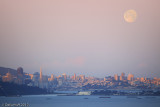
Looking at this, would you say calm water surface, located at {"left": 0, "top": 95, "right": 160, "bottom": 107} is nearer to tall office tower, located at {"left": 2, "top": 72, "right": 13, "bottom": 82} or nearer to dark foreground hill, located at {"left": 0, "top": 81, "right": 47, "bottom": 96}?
dark foreground hill, located at {"left": 0, "top": 81, "right": 47, "bottom": 96}

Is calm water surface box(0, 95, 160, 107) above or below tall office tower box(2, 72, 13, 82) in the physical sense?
below

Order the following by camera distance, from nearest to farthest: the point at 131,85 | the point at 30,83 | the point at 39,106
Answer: the point at 39,106, the point at 30,83, the point at 131,85

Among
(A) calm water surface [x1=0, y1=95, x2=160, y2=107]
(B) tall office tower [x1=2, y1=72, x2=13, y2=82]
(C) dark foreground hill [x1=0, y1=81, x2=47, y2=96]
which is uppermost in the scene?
(B) tall office tower [x1=2, y1=72, x2=13, y2=82]

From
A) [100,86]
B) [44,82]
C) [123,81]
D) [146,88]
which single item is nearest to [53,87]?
[44,82]

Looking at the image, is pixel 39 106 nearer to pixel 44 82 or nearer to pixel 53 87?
pixel 44 82

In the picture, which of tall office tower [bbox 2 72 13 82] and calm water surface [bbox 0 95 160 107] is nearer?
calm water surface [bbox 0 95 160 107]

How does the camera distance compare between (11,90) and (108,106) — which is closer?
(108,106)

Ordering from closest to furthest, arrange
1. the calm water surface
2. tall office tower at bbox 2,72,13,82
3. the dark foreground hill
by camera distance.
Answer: the calm water surface → the dark foreground hill → tall office tower at bbox 2,72,13,82

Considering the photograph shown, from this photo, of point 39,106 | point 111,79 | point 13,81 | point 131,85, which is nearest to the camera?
point 39,106

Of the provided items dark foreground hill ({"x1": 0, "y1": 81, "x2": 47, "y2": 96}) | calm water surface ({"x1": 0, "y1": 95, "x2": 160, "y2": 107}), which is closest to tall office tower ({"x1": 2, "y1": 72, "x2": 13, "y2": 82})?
dark foreground hill ({"x1": 0, "y1": 81, "x2": 47, "y2": 96})

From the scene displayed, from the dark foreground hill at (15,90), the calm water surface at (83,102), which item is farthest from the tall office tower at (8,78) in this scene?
the calm water surface at (83,102)
